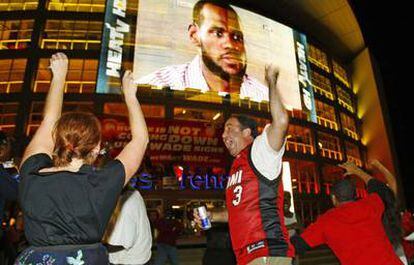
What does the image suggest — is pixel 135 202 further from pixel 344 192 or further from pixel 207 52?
pixel 207 52

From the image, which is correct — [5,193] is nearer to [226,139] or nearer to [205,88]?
[226,139]

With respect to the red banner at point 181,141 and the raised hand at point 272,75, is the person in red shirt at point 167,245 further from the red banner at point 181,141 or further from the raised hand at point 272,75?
the red banner at point 181,141

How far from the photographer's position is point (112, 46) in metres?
23.5

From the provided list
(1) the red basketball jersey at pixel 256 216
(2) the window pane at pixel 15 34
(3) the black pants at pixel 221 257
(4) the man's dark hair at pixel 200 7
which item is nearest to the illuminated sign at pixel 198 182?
(4) the man's dark hair at pixel 200 7

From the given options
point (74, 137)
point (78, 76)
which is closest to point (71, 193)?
point (74, 137)

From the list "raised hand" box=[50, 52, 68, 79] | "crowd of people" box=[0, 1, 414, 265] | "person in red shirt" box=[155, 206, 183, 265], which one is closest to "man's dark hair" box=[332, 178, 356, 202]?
"crowd of people" box=[0, 1, 414, 265]

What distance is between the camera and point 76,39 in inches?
981

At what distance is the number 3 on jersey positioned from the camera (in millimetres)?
2504

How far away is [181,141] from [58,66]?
1967cm

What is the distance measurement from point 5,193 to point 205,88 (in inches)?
837

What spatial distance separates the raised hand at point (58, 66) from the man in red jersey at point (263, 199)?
1.45 m

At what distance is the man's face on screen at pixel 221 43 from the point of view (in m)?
24.7

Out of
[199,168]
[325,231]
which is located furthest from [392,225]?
[199,168]

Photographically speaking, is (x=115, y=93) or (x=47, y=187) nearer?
(x=47, y=187)
